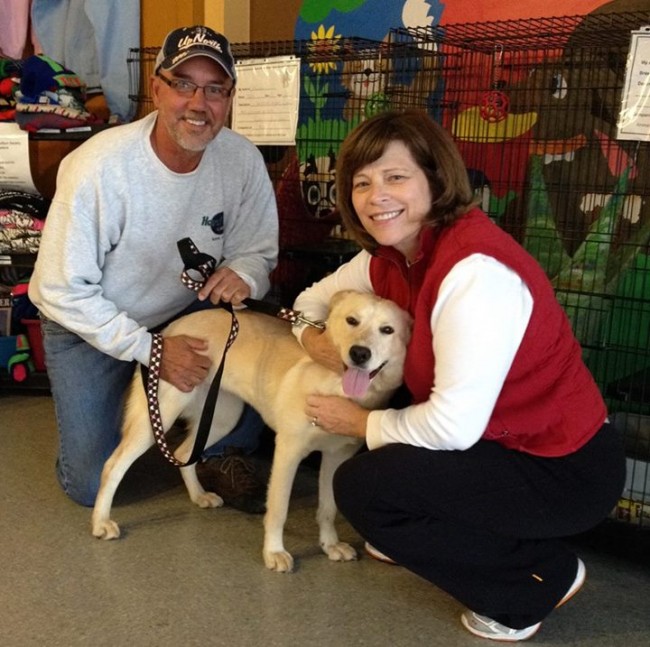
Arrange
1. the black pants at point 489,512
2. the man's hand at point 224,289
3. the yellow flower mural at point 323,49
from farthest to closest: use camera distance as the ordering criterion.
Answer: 1. the yellow flower mural at point 323,49
2. the man's hand at point 224,289
3. the black pants at point 489,512

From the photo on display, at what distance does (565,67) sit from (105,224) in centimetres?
140

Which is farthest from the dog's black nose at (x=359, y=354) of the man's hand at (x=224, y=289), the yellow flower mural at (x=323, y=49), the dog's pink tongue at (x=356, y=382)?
the yellow flower mural at (x=323, y=49)

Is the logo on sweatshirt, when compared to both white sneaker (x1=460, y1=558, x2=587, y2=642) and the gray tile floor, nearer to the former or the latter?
the gray tile floor

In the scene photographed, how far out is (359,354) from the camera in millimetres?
1662

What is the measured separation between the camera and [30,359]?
10.1 feet

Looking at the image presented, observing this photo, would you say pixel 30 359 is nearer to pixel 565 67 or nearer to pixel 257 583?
pixel 257 583

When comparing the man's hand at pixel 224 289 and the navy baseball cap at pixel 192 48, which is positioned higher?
the navy baseball cap at pixel 192 48

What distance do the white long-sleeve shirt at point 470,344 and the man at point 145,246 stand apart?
0.75 metres

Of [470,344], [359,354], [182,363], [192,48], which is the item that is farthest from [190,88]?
[470,344]

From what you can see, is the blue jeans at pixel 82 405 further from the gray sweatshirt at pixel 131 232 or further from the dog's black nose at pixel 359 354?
the dog's black nose at pixel 359 354

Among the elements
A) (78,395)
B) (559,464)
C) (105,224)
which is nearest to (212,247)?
(105,224)

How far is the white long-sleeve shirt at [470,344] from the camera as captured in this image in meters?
1.39

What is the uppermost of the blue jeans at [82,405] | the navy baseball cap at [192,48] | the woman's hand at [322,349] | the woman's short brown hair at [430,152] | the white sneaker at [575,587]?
the navy baseball cap at [192,48]

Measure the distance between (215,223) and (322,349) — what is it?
58cm
